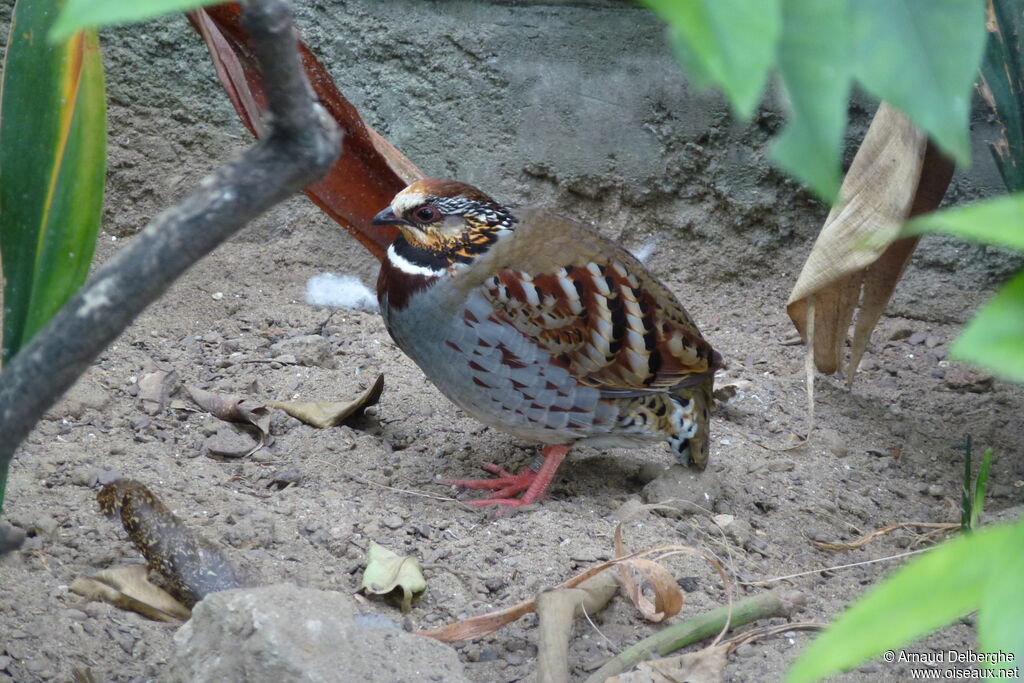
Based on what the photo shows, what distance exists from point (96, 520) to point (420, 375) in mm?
1574

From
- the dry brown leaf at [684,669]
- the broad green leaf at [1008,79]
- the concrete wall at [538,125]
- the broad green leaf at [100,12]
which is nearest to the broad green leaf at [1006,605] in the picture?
the broad green leaf at [100,12]

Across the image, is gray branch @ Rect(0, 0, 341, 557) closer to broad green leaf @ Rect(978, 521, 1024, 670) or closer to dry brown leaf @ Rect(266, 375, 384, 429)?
broad green leaf @ Rect(978, 521, 1024, 670)

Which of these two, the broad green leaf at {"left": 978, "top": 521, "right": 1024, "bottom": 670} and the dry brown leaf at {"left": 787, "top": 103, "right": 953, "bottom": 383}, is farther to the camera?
the dry brown leaf at {"left": 787, "top": 103, "right": 953, "bottom": 383}

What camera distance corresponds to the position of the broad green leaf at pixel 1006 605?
63 centimetres

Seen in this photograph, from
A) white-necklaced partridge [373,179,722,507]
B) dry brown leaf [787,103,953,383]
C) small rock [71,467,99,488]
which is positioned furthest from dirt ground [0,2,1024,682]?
dry brown leaf [787,103,953,383]

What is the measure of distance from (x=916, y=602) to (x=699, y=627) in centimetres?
162

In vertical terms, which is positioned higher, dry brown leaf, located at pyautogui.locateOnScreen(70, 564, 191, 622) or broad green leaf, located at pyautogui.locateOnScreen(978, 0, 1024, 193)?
broad green leaf, located at pyautogui.locateOnScreen(978, 0, 1024, 193)

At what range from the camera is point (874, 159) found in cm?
297

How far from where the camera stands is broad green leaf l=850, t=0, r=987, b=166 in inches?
28.6

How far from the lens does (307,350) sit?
3.91 m

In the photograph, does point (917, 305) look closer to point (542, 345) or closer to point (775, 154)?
point (542, 345)

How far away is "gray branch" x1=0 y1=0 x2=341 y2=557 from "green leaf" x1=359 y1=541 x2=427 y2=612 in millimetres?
1378

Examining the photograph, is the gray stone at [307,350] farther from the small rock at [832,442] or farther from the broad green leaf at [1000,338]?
the broad green leaf at [1000,338]

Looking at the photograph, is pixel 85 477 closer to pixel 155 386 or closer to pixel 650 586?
pixel 155 386
